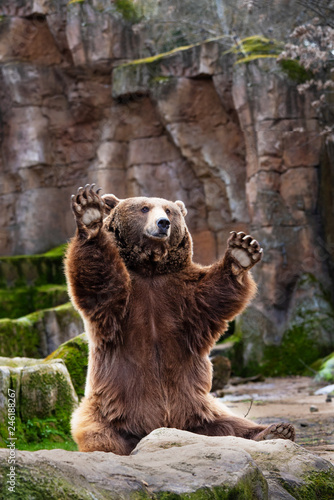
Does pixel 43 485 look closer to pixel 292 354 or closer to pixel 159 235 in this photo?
pixel 159 235

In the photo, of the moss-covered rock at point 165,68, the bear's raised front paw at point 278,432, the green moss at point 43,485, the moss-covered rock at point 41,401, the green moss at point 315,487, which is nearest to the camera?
the green moss at point 43,485

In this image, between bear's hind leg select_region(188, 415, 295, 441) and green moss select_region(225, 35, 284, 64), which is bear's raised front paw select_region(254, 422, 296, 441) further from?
green moss select_region(225, 35, 284, 64)

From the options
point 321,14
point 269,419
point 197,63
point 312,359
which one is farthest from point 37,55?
point 269,419

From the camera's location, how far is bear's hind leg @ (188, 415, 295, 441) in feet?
12.6

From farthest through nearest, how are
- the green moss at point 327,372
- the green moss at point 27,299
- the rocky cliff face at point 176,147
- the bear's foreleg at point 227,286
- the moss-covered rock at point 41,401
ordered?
the green moss at point 27,299
the rocky cliff face at point 176,147
the green moss at point 327,372
the moss-covered rock at point 41,401
the bear's foreleg at point 227,286

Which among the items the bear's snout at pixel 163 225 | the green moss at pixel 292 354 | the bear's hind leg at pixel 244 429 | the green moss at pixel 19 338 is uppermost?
the bear's snout at pixel 163 225

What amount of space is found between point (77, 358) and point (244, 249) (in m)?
2.68

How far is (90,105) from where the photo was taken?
59.8ft

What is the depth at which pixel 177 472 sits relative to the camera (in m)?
2.69

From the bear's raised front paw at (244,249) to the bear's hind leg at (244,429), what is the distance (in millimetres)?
954

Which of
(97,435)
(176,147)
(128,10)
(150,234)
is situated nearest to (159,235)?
(150,234)

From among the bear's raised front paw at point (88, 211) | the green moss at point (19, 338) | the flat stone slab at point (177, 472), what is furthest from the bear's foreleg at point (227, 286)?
the green moss at point (19, 338)

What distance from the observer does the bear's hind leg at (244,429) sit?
3.83 meters

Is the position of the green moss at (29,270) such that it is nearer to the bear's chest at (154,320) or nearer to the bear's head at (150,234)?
the bear's head at (150,234)
